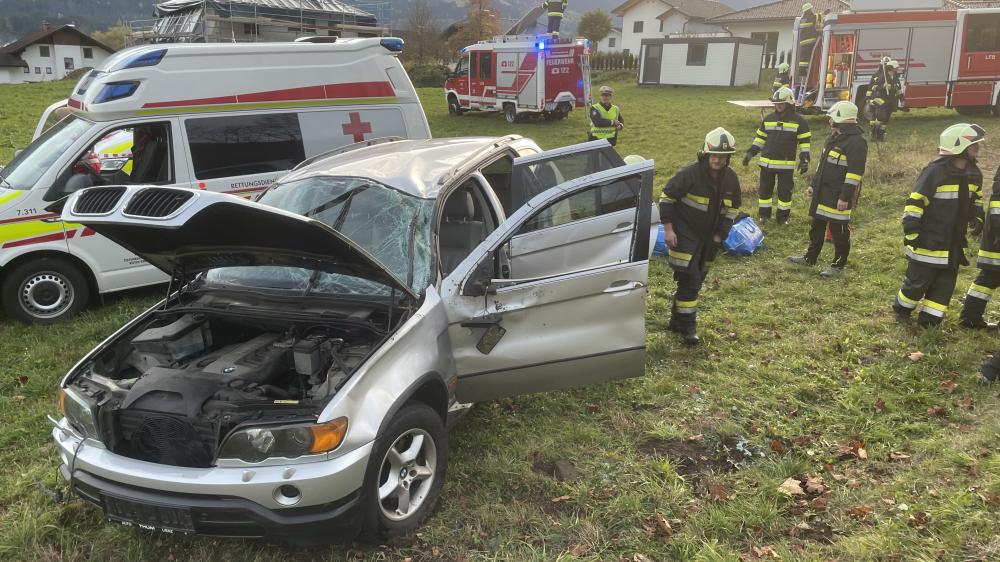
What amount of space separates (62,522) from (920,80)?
66.3ft

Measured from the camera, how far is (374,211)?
3.95 metres

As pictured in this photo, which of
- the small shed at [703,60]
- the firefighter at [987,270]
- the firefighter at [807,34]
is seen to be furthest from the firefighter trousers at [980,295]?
the small shed at [703,60]

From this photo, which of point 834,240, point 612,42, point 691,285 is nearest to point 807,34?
point 834,240

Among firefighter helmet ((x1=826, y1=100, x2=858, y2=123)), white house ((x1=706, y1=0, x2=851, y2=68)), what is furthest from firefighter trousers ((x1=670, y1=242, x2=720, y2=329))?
white house ((x1=706, y1=0, x2=851, y2=68))

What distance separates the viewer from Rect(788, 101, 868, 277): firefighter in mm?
6656

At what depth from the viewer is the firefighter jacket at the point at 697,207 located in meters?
5.35

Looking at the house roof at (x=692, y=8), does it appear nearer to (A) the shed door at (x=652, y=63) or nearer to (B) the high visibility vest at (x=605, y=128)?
(A) the shed door at (x=652, y=63)

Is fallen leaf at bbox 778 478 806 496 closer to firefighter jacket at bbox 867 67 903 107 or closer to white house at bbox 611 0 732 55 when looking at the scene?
firefighter jacket at bbox 867 67 903 107

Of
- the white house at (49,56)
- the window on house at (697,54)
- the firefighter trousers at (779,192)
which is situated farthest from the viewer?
the white house at (49,56)

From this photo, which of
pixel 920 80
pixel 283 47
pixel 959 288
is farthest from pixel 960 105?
pixel 283 47

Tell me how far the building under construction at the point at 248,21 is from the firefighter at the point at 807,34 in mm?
17177

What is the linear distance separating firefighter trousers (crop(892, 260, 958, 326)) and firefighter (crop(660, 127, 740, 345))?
157 cm

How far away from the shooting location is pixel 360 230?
3863 millimetres

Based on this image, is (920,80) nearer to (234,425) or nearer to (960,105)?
(960,105)
